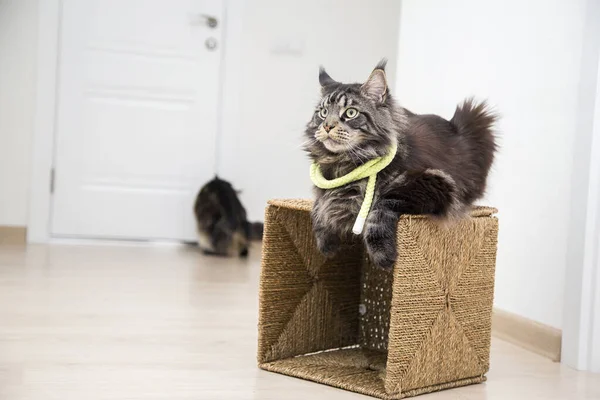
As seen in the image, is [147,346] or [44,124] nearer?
[147,346]

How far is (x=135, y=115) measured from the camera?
4195mm

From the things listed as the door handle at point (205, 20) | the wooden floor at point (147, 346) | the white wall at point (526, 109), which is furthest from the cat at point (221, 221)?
the white wall at point (526, 109)

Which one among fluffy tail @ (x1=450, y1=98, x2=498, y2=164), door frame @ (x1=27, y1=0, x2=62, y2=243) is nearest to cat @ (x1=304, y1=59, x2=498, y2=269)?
fluffy tail @ (x1=450, y1=98, x2=498, y2=164)

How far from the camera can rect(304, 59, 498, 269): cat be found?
62.7 inches

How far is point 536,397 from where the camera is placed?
5.72ft

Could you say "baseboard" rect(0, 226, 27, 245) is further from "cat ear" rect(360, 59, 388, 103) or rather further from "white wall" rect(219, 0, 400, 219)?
"cat ear" rect(360, 59, 388, 103)

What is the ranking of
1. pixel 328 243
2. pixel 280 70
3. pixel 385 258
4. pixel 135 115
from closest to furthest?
pixel 385 258, pixel 328 243, pixel 135 115, pixel 280 70

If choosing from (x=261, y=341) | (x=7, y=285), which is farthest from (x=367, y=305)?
(x=7, y=285)

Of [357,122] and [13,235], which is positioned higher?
[357,122]

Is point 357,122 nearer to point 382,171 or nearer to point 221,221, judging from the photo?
point 382,171

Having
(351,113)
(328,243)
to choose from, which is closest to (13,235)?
(328,243)

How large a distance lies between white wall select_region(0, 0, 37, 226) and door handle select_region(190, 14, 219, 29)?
836 mm

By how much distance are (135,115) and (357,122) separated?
9.17 feet

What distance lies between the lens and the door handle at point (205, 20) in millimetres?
4215
